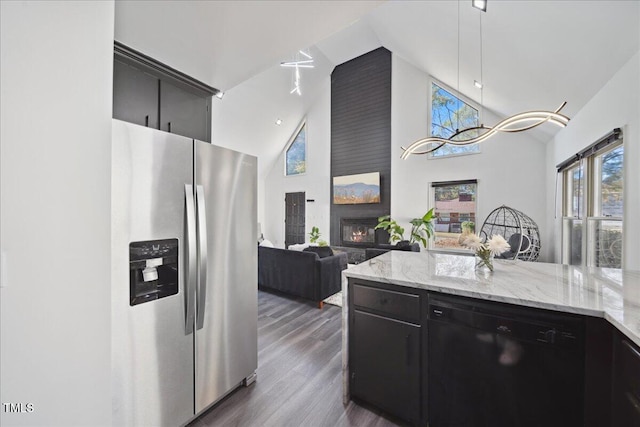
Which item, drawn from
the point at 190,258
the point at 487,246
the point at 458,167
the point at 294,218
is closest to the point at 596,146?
the point at 487,246

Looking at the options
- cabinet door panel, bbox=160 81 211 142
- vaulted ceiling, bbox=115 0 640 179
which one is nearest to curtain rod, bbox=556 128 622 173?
vaulted ceiling, bbox=115 0 640 179

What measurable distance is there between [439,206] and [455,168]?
0.95 m

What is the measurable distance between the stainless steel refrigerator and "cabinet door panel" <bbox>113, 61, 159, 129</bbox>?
1.65 feet

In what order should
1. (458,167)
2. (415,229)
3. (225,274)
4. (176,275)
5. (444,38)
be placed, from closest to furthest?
1. (176,275)
2. (225,274)
3. (444,38)
4. (458,167)
5. (415,229)

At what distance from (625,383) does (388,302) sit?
0.98 metres

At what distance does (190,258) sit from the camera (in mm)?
1564

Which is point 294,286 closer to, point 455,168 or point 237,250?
point 237,250

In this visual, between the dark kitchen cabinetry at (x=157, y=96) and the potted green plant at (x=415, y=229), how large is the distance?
15.6ft

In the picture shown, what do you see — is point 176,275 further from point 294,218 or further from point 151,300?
point 294,218

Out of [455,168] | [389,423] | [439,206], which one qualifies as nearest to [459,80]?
[455,168]

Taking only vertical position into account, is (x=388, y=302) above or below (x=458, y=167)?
below

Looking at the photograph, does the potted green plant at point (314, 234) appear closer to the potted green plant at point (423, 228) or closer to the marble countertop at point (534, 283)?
the potted green plant at point (423, 228)

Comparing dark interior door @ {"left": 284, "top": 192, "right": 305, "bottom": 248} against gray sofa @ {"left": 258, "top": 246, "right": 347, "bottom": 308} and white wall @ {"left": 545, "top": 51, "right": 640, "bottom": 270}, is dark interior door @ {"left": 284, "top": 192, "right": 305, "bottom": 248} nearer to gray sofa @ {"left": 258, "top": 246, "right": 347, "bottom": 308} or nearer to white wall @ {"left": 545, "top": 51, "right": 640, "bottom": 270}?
gray sofa @ {"left": 258, "top": 246, "right": 347, "bottom": 308}

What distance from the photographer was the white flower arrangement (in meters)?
1.70
